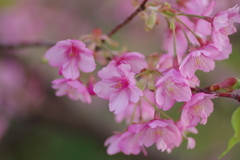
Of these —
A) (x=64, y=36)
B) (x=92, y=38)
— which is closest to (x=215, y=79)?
(x=64, y=36)

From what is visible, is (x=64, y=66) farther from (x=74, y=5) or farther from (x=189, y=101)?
(x=74, y=5)

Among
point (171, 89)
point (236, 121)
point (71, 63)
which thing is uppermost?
point (71, 63)

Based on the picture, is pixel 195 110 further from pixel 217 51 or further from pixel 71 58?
pixel 71 58

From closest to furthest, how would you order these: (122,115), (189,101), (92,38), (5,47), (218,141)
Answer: (189,101) → (92,38) → (122,115) → (5,47) → (218,141)

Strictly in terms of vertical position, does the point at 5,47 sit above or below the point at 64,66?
above

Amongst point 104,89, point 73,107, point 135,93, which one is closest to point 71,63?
point 104,89

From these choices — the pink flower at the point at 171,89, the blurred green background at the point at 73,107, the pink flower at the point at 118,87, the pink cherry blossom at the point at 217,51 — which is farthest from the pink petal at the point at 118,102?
the blurred green background at the point at 73,107

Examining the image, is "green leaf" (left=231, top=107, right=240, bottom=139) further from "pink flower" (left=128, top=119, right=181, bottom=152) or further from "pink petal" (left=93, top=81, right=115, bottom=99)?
"pink petal" (left=93, top=81, right=115, bottom=99)

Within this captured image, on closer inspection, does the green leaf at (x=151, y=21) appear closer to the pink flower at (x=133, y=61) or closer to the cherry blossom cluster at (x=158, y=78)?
the cherry blossom cluster at (x=158, y=78)
